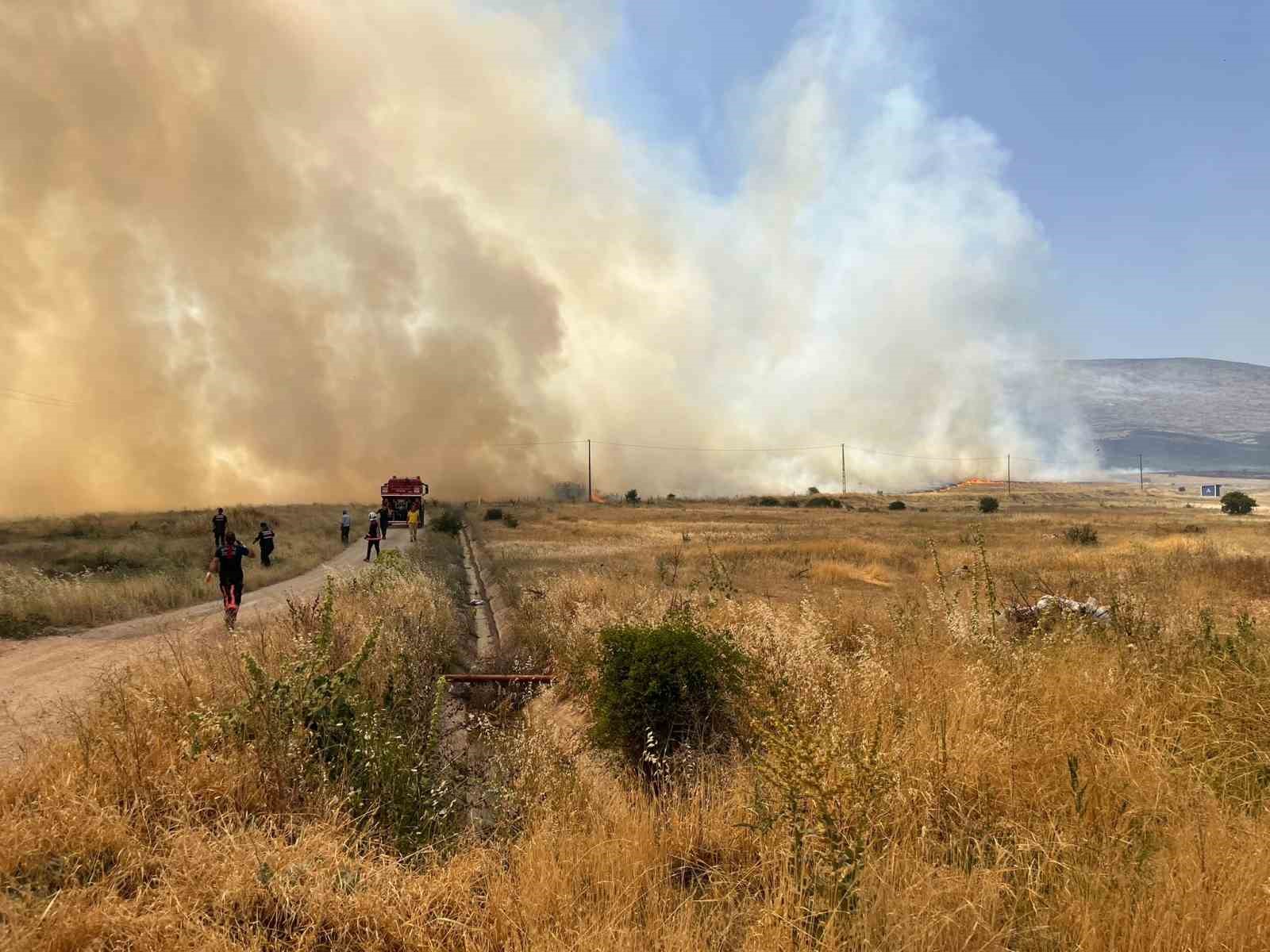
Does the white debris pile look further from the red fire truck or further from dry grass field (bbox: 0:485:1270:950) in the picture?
the red fire truck

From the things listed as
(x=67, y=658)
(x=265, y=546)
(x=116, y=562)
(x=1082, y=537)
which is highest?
(x=265, y=546)

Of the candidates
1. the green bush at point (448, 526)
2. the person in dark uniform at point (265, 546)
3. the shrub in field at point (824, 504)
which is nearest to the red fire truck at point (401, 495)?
the green bush at point (448, 526)

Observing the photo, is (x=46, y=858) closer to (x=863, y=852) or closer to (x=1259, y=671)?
(x=863, y=852)

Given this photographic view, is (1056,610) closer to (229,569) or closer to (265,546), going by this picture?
(229,569)

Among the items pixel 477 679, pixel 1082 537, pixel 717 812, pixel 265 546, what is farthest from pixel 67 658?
pixel 1082 537

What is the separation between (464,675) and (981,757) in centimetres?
731

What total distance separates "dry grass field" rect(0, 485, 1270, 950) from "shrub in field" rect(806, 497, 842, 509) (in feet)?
283

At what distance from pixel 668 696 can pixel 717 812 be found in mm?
2679

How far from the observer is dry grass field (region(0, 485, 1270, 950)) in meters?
3.40

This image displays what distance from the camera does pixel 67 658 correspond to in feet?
42.0

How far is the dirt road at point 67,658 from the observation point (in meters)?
8.17

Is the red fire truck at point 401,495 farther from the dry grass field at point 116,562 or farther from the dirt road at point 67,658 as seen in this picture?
the dirt road at point 67,658

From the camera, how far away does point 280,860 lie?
13.3ft

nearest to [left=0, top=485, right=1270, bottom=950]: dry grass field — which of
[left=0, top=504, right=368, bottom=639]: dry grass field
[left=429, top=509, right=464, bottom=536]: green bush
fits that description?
[left=0, top=504, right=368, bottom=639]: dry grass field
